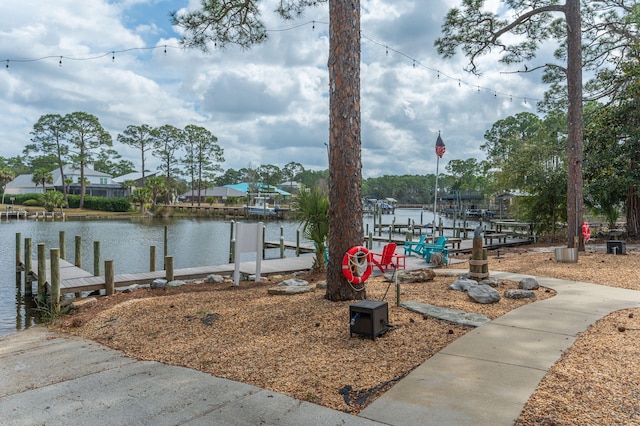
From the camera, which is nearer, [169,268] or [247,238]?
[247,238]

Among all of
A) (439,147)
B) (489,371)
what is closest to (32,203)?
(439,147)

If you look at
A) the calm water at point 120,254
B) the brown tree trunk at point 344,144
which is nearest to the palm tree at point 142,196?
the calm water at point 120,254

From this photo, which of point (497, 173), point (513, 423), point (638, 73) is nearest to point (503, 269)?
point (513, 423)

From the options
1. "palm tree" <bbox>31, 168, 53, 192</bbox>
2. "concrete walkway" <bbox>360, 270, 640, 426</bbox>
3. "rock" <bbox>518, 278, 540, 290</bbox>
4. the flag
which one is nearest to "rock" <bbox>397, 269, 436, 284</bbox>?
"rock" <bbox>518, 278, 540, 290</bbox>

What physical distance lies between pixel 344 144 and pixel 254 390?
3.56 metres

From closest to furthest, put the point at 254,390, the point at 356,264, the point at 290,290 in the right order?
the point at 254,390 → the point at 356,264 → the point at 290,290

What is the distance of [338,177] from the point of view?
237 inches

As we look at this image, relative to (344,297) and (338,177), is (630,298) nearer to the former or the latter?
(344,297)

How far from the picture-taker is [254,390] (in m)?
3.54

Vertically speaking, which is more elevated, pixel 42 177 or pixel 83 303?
pixel 42 177

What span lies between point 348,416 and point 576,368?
213cm

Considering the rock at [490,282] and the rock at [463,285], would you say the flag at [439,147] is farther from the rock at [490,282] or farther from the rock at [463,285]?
the rock at [463,285]

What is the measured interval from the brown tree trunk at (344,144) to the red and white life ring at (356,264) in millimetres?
140

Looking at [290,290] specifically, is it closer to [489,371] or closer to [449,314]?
[449,314]
